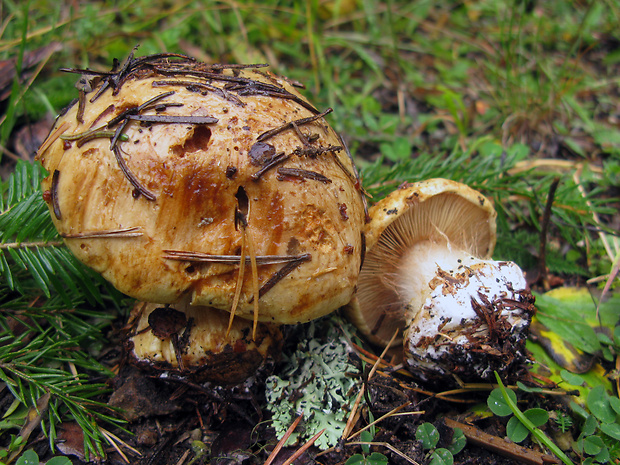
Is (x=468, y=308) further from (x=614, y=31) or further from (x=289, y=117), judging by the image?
(x=614, y=31)

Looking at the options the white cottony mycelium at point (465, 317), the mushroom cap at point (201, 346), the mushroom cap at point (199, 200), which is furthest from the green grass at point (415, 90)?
the white cottony mycelium at point (465, 317)

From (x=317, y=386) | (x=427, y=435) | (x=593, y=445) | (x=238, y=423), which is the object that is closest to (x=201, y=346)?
(x=238, y=423)

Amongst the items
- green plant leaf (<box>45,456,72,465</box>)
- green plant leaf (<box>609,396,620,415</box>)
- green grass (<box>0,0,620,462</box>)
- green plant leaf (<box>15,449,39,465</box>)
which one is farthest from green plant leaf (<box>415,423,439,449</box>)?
green plant leaf (<box>15,449,39,465</box>)

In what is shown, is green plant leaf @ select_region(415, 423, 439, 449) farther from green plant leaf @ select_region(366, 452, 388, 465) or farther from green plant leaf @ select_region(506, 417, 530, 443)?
green plant leaf @ select_region(506, 417, 530, 443)

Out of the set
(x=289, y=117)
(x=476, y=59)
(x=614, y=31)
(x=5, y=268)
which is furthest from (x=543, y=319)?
(x=614, y=31)

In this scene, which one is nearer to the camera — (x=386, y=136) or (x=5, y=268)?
(x=5, y=268)

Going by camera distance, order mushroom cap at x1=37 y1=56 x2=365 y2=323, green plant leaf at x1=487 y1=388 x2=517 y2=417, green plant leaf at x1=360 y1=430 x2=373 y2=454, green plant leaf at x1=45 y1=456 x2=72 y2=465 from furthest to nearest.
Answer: green plant leaf at x1=487 y1=388 x2=517 y2=417 < green plant leaf at x1=360 y1=430 x2=373 y2=454 < green plant leaf at x1=45 y1=456 x2=72 y2=465 < mushroom cap at x1=37 y1=56 x2=365 y2=323

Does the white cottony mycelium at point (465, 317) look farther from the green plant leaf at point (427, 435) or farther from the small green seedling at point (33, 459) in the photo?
the small green seedling at point (33, 459)
